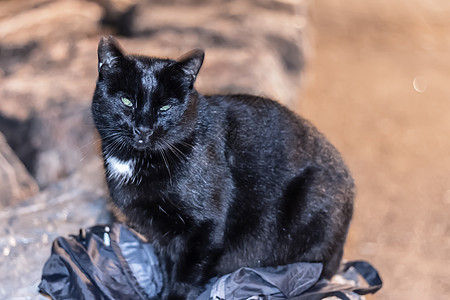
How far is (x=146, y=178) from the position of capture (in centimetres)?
174

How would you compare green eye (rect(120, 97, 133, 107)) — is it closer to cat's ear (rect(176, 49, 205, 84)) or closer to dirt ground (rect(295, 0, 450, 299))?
cat's ear (rect(176, 49, 205, 84))

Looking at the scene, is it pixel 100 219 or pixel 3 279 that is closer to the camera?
Result: pixel 3 279

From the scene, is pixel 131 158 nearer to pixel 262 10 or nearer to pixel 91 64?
pixel 91 64

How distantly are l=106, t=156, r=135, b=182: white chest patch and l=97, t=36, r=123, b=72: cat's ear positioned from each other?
31 cm

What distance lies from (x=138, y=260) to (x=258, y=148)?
2.27ft

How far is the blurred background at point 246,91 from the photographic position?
251 cm

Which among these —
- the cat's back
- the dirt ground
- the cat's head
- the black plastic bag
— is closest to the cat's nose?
the cat's head

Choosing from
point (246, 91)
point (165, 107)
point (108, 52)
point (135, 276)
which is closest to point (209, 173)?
point (165, 107)

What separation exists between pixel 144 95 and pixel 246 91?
1.38m

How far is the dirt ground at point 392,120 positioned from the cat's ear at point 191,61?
4.87 ft

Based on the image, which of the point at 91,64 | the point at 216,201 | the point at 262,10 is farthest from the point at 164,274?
the point at 262,10

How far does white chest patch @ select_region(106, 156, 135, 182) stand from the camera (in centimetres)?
→ 175

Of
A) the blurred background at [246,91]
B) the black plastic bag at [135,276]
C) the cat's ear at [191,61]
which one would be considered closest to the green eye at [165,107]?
the cat's ear at [191,61]

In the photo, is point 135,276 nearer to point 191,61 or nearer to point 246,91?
point 191,61
